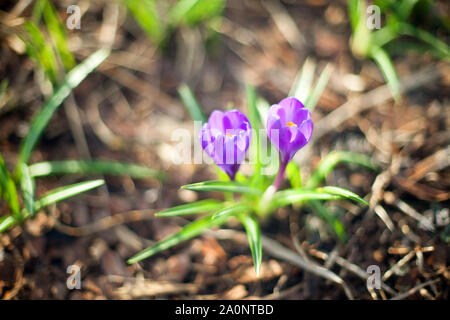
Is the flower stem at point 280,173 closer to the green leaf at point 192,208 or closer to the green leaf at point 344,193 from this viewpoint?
the green leaf at point 344,193

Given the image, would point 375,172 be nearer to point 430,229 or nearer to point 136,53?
point 430,229

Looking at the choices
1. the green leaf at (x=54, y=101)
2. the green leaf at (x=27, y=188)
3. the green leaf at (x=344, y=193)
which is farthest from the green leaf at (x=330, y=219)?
the green leaf at (x=54, y=101)

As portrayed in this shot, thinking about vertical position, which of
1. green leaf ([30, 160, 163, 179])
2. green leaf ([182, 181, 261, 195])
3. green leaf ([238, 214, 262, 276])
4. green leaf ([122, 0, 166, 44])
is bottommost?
green leaf ([238, 214, 262, 276])

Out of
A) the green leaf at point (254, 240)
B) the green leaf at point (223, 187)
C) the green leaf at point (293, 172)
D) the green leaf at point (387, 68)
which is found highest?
the green leaf at point (387, 68)

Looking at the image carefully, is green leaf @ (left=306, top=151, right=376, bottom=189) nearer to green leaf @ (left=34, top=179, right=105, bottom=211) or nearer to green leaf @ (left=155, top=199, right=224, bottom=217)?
green leaf @ (left=155, top=199, right=224, bottom=217)

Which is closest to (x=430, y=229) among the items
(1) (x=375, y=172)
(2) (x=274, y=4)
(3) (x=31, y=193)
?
(1) (x=375, y=172)

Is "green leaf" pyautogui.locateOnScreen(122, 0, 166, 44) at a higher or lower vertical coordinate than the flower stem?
higher

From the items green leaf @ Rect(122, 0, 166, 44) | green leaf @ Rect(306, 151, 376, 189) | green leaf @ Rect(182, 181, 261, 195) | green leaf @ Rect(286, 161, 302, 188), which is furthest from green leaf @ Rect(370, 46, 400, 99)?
green leaf @ Rect(122, 0, 166, 44)
